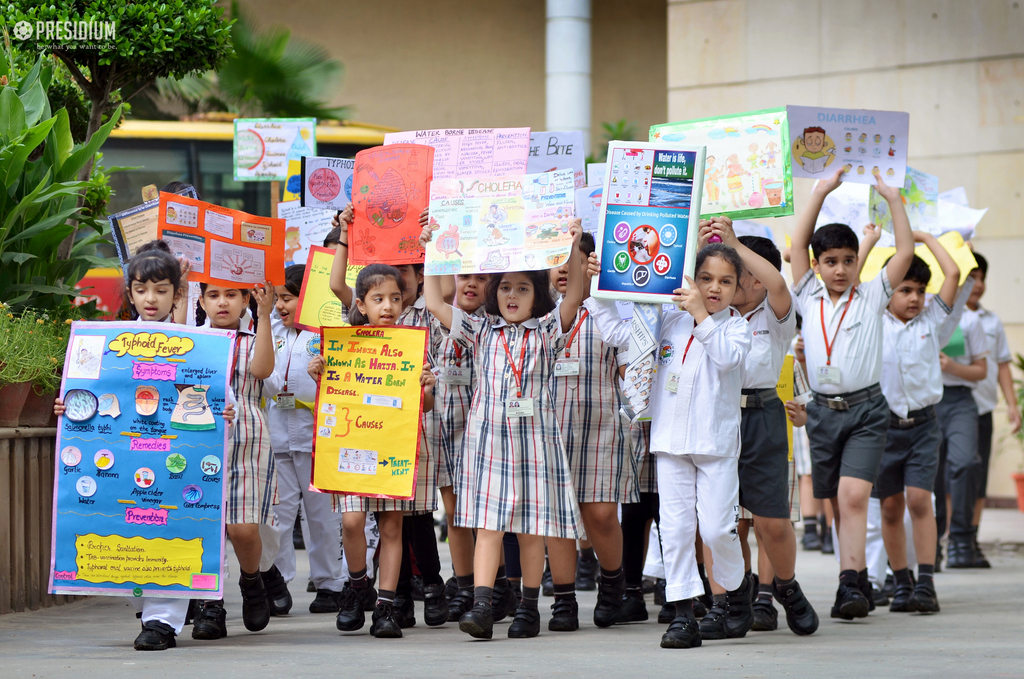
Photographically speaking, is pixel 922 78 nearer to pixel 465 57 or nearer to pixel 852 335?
pixel 852 335

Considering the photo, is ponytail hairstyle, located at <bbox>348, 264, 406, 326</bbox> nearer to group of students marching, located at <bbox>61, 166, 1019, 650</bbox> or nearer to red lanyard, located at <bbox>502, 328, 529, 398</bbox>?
group of students marching, located at <bbox>61, 166, 1019, 650</bbox>

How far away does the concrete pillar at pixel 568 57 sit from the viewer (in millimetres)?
18094

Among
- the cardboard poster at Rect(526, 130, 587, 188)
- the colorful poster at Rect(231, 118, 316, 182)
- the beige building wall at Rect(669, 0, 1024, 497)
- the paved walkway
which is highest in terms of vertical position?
the beige building wall at Rect(669, 0, 1024, 497)

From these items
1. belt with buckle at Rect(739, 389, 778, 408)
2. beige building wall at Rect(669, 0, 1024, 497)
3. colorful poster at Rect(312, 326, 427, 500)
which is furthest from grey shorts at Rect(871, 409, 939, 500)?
beige building wall at Rect(669, 0, 1024, 497)

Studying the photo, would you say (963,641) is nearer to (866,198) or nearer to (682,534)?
(682,534)

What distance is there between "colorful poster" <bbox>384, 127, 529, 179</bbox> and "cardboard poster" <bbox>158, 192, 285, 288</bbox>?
0.76m

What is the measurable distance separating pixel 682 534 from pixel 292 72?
14.5 m

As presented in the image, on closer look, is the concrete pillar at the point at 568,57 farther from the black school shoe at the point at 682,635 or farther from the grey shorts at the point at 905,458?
the black school shoe at the point at 682,635

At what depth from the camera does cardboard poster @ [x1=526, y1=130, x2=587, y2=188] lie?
6.59 m

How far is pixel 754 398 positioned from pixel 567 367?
33.2 inches

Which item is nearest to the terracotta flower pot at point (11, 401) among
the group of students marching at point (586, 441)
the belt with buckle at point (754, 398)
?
the group of students marching at point (586, 441)

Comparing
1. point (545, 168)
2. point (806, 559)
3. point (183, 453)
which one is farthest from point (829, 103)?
point (183, 453)

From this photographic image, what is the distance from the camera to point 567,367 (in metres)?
5.40

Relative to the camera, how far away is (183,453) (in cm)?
479
